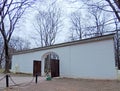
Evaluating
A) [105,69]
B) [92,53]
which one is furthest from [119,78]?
[92,53]


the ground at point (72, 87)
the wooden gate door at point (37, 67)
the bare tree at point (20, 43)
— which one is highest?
the bare tree at point (20, 43)

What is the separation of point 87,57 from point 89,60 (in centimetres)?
36

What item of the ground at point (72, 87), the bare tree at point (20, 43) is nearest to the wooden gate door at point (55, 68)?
the ground at point (72, 87)

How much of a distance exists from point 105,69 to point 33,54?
10367mm

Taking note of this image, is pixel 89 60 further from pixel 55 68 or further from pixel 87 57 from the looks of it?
pixel 55 68

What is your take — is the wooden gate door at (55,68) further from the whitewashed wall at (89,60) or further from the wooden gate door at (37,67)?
the wooden gate door at (37,67)

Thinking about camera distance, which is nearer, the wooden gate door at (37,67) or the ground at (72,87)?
the ground at (72,87)

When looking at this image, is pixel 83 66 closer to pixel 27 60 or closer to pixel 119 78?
pixel 119 78

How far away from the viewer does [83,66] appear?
61.6 feet

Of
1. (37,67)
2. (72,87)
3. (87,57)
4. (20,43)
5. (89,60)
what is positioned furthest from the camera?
(20,43)

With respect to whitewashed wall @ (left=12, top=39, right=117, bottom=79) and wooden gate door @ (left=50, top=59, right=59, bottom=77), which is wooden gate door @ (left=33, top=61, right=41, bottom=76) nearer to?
whitewashed wall @ (left=12, top=39, right=117, bottom=79)

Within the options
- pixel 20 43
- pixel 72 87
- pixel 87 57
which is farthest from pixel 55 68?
pixel 20 43

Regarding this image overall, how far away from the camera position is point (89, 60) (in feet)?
60.0

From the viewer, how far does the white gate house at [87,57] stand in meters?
16.9
